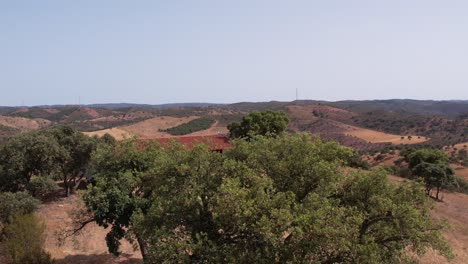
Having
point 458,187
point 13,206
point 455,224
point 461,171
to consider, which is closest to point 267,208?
point 13,206

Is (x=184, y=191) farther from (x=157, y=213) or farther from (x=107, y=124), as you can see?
(x=107, y=124)

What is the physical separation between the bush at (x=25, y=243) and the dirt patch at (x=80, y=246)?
1.08m

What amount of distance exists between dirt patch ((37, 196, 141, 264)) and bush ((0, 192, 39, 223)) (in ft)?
6.93

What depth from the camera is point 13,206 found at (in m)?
24.8

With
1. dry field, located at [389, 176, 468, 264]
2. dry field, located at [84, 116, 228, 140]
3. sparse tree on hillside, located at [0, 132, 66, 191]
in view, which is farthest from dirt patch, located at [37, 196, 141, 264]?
dry field, located at [84, 116, 228, 140]

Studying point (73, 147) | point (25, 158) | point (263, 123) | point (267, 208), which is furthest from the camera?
point (263, 123)

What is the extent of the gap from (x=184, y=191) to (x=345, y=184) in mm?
6925

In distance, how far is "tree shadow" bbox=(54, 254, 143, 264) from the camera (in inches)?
898

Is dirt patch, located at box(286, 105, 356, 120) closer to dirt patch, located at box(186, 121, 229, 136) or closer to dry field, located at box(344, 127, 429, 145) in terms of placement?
dry field, located at box(344, 127, 429, 145)

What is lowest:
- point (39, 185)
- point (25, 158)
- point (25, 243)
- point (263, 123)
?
point (25, 243)

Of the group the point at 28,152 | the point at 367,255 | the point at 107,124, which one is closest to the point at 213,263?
the point at 367,255

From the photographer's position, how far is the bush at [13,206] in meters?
24.7

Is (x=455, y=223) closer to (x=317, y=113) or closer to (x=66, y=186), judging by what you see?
(x=66, y=186)

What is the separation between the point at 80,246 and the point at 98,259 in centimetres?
293
